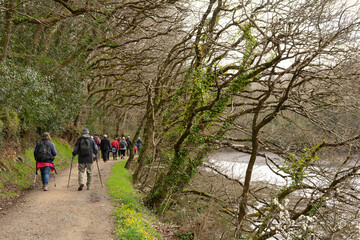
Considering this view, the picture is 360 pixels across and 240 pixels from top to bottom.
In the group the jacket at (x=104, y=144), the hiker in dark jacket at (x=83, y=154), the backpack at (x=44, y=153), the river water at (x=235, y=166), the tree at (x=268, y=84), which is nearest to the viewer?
the tree at (x=268, y=84)

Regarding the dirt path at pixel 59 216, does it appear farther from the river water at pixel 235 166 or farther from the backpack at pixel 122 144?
the backpack at pixel 122 144

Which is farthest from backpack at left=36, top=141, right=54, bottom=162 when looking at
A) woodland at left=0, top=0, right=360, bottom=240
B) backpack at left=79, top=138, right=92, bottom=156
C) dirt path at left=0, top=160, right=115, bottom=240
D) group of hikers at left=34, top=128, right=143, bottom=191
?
woodland at left=0, top=0, right=360, bottom=240

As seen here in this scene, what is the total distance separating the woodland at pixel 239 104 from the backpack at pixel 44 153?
2214 mm

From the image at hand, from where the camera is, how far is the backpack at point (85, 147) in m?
10.1

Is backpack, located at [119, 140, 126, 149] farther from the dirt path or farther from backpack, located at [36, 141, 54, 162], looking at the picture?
backpack, located at [36, 141, 54, 162]

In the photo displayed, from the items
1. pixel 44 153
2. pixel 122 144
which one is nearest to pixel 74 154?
pixel 44 153

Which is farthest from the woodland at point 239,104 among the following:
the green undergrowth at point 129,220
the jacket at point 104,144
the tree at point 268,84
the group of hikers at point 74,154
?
the jacket at point 104,144

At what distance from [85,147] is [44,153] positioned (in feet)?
4.26

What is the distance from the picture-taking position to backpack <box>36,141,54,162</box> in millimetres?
9555

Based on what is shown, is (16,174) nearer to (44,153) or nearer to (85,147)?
(44,153)

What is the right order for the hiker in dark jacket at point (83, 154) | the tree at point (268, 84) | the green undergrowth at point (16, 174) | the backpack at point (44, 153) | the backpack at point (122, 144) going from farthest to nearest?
the backpack at point (122, 144), the hiker in dark jacket at point (83, 154), the backpack at point (44, 153), the green undergrowth at point (16, 174), the tree at point (268, 84)

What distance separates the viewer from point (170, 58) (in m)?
14.9

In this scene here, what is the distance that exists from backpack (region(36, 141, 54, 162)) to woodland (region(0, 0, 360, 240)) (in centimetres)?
221

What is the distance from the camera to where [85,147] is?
33.1 feet
